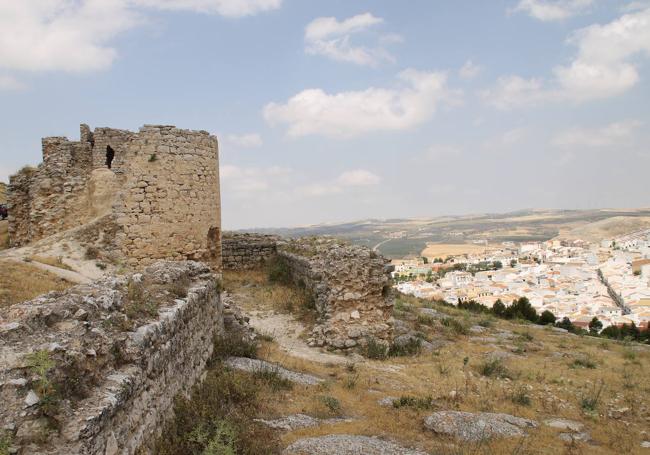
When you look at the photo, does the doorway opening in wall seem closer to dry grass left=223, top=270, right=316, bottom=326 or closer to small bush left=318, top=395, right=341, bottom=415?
dry grass left=223, top=270, right=316, bottom=326

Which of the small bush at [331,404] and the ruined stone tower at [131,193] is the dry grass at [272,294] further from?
the small bush at [331,404]

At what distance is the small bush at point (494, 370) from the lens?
964 cm

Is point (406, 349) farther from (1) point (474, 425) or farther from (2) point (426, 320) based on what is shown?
(1) point (474, 425)

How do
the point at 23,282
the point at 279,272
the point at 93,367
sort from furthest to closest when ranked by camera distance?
1. the point at 279,272
2. the point at 23,282
3. the point at 93,367

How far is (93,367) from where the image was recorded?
126 inches

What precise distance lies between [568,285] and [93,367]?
170 ft

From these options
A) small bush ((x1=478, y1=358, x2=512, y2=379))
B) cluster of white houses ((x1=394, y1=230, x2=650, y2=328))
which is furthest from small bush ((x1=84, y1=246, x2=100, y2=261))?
cluster of white houses ((x1=394, y1=230, x2=650, y2=328))

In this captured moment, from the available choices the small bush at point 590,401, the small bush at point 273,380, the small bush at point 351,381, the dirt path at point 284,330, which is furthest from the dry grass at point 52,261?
the small bush at point 590,401

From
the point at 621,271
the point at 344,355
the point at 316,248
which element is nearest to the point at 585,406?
the point at 344,355

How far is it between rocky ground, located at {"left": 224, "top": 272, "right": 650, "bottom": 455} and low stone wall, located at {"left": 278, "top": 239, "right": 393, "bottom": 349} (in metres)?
0.58

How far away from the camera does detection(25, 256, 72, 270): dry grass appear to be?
934 centimetres

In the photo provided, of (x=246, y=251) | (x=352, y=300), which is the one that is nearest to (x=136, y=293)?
(x=352, y=300)

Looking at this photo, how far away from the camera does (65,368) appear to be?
2.95 meters

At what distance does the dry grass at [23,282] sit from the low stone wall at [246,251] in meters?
10.5
